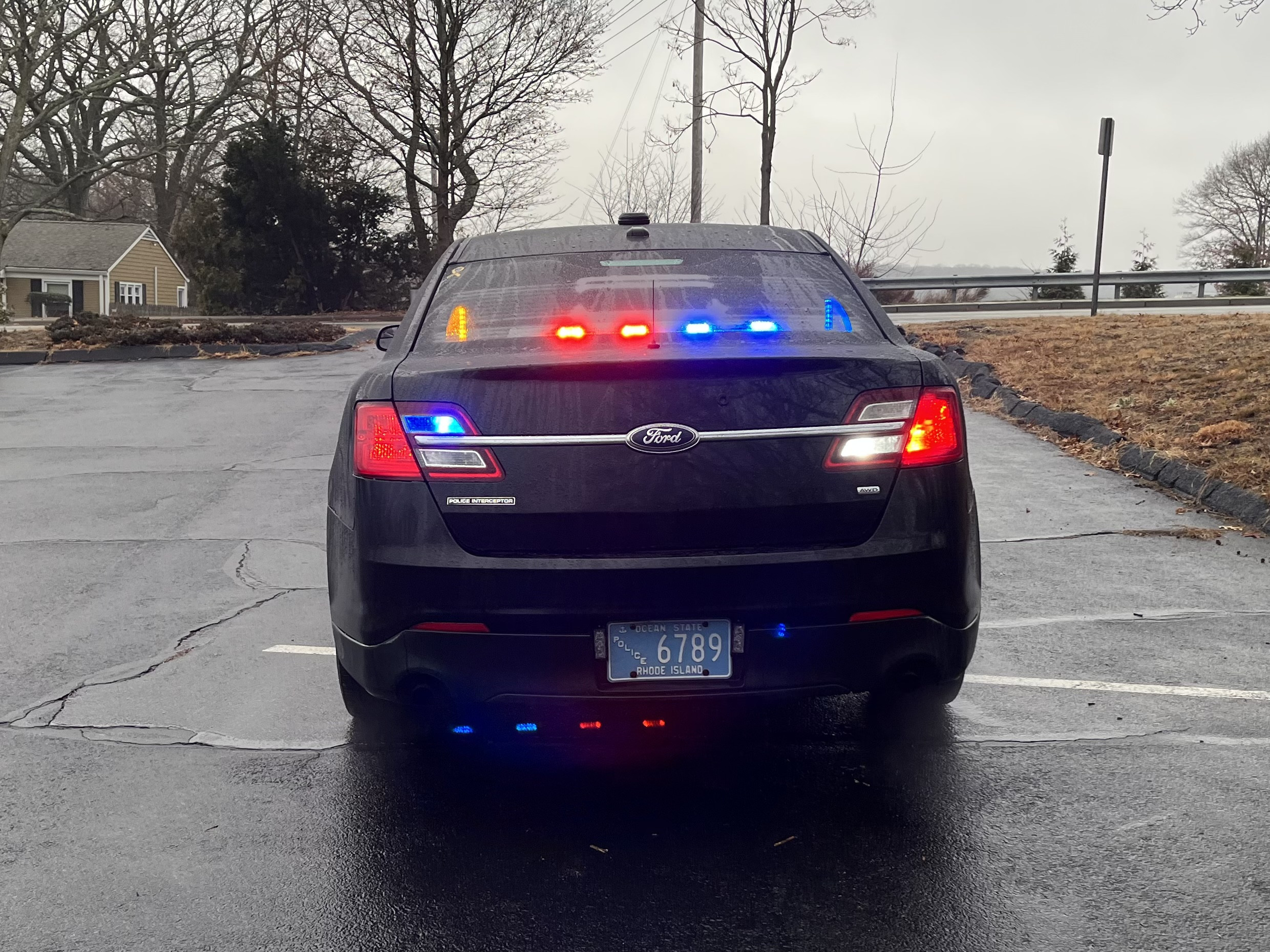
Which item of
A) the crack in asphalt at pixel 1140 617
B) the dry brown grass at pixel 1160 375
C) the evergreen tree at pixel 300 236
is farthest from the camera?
the evergreen tree at pixel 300 236

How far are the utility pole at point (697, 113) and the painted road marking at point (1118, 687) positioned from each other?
2193cm

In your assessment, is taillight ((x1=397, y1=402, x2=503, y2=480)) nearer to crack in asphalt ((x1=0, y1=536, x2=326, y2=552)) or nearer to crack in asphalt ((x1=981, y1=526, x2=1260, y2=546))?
crack in asphalt ((x1=0, y1=536, x2=326, y2=552))

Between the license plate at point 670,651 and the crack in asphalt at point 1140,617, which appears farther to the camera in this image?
the crack in asphalt at point 1140,617

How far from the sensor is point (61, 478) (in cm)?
916

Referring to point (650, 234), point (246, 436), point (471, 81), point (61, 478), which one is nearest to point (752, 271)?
point (650, 234)

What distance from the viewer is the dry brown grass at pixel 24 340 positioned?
19.2 meters

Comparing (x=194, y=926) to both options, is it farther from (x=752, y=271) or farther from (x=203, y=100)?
(x=203, y=100)

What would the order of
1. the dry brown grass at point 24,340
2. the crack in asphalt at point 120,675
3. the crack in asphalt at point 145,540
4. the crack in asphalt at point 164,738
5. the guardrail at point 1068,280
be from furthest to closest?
the guardrail at point 1068,280, the dry brown grass at point 24,340, the crack in asphalt at point 145,540, the crack in asphalt at point 120,675, the crack in asphalt at point 164,738

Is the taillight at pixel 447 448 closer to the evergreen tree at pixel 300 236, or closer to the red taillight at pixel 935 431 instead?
the red taillight at pixel 935 431

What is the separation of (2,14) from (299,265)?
986cm

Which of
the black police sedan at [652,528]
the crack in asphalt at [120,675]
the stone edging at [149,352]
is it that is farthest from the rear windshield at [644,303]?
the stone edging at [149,352]

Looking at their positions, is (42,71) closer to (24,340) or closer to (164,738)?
(24,340)

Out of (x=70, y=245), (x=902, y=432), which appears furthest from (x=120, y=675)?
(x=70, y=245)

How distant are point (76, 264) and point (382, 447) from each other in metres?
60.4
